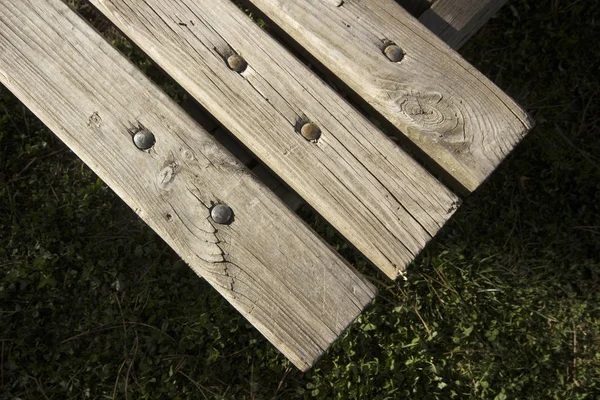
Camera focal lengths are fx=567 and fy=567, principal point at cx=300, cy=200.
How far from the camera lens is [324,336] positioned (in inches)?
62.7

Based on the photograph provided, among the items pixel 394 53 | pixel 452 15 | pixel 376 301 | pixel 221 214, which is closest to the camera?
pixel 221 214

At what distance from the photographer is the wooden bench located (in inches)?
62.9

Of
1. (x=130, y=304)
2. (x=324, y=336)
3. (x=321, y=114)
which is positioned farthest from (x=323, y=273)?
(x=130, y=304)

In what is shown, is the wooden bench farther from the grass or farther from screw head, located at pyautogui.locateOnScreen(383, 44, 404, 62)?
the grass

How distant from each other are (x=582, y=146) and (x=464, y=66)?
4.86 ft

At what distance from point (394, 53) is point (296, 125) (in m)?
0.37

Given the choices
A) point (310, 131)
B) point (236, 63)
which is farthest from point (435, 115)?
point (236, 63)

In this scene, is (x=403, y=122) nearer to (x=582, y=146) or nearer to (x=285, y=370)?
(x=285, y=370)

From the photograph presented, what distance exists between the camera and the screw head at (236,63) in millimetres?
1676

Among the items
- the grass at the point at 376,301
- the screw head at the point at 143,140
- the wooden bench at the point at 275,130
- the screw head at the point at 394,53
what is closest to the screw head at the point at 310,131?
the wooden bench at the point at 275,130

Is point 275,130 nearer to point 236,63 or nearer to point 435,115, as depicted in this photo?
point 236,63

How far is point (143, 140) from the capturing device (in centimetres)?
162

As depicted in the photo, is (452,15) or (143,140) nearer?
(143,140)

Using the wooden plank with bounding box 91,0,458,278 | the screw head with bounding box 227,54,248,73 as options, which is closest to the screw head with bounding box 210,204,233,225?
the wooden plank with bounding box 91,0,458,278
